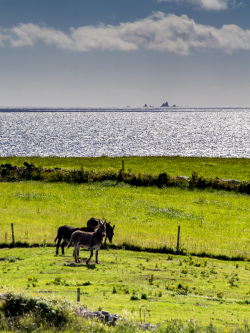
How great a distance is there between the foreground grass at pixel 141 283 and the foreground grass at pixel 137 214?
4292mm

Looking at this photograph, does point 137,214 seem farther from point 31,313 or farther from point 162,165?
point 162,165

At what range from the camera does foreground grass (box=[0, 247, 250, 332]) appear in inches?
644

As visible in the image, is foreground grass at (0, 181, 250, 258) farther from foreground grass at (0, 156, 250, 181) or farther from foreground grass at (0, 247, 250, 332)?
foreground grass at (0, 156, 250, 181)

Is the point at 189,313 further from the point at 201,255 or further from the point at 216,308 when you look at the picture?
the point at 201,255

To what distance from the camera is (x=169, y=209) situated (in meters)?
48.2

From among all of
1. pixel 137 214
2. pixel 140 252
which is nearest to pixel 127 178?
pixel 137 214

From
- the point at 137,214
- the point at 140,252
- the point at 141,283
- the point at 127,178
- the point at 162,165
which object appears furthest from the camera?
the point at 162,165

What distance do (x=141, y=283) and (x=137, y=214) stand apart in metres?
24.4

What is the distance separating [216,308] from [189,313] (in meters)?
1.63

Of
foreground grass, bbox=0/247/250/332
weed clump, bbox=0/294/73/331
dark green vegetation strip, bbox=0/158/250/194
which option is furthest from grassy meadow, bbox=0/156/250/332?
dark green vegetation strip, bbox=0/158/250/194

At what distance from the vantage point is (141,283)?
21547 mm

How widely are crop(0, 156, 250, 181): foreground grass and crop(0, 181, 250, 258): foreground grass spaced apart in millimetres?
13569

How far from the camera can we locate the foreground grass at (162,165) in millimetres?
73125

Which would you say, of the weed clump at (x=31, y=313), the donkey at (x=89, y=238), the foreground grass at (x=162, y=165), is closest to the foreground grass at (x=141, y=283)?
the weed clump at (x=31, y=313)
